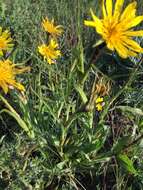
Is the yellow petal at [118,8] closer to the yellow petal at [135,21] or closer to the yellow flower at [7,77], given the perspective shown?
the yellow petal at [135,21]

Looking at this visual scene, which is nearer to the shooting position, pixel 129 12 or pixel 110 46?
pixel 110 46

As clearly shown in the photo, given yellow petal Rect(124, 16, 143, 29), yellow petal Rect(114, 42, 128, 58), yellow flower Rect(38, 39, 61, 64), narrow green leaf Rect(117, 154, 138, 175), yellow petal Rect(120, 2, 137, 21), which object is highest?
yellow petal Rect(120, 2, 137, 21)

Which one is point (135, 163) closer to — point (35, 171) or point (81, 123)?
point (81, 123)

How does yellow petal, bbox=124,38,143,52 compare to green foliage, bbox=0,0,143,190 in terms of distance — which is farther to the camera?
green foliage, bbox=0,0,143,190

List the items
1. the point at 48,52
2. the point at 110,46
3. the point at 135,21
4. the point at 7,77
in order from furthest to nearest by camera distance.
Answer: the point at 48,52 → the point at 7,77 → the point at 135,21 → the point at 110,46

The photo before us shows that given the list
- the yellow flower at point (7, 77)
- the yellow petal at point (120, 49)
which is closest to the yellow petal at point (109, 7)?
the yellow petal at point (120, 49)

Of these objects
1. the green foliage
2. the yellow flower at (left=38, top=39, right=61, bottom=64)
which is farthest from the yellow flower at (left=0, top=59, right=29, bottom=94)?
the yellow flower at (left=38, top=39, right=61, bottom=64)

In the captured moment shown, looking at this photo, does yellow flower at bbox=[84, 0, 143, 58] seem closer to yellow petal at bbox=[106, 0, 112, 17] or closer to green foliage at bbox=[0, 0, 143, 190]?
yellow petal at bbox=[106, 0, 112, 17]

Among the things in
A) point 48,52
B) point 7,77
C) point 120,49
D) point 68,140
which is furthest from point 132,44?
point 48,52

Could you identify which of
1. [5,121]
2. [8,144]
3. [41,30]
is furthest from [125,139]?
[41,30]

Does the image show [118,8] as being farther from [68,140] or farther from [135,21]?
[68,140]

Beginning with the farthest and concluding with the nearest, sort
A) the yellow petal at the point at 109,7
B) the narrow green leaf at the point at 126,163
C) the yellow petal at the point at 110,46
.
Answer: the narrow green leaf at the point at 126,163 → the yellow petal at the point at 109,7 → the yellow petal at the point at 110,46

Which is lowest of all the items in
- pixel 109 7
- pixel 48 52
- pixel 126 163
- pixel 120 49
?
pixel 126 163
